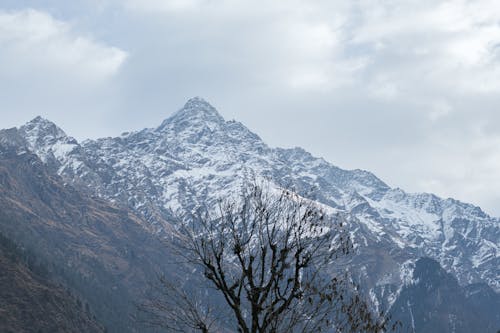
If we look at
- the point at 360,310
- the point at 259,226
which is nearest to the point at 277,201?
the point at 259,226

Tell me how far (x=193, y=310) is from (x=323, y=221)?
20.7 ft

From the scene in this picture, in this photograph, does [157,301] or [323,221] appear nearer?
[323,221]

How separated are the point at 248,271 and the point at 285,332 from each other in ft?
9.27

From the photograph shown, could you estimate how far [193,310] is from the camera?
29.2m

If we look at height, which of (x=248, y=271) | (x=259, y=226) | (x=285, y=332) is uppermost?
(x=259, y=226)

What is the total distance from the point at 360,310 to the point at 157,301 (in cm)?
807

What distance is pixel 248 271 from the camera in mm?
28312

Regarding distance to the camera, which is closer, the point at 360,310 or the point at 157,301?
the point at 360,310

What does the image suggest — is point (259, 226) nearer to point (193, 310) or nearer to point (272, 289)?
point (272, 289)

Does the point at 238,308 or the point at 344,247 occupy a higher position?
the point at 344,247

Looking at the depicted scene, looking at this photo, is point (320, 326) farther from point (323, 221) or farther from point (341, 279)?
point (323, 221)

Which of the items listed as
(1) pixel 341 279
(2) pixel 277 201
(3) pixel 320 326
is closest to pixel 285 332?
(3) pixel 320 326

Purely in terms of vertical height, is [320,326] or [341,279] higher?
[341,279]

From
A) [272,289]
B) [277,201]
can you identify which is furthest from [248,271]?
[277,201]
